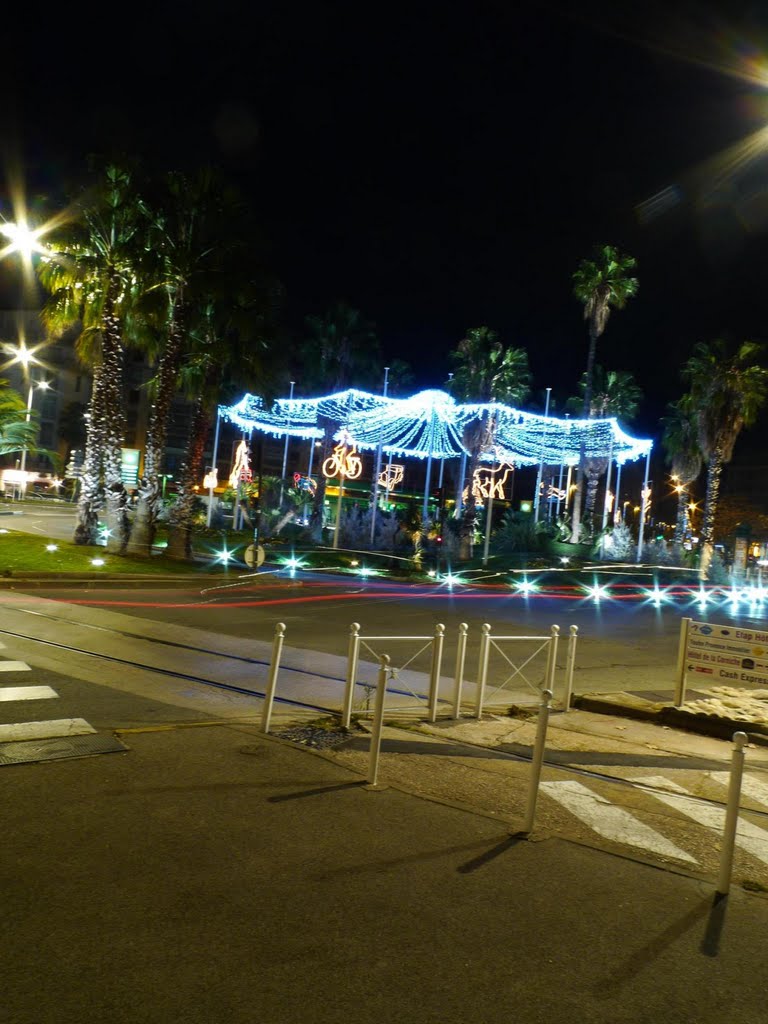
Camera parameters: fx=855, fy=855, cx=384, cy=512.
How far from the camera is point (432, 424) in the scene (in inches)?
1296

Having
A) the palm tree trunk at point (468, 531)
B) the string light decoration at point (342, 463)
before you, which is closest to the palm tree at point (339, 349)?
the string light decoration at point (342, 463)

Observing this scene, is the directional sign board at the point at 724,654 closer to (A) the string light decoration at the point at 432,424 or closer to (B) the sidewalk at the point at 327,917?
(B) the sidewalk at the point at 327,917

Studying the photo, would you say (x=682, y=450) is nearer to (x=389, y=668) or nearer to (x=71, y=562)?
(x=71, y=562)

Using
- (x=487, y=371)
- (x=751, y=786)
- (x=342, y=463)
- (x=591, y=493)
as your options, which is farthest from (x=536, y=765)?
(x=591, y=493)

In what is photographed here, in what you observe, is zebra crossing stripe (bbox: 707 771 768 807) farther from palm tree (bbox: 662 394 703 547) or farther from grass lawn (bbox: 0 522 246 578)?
palm tree (bbox: 662 394 703 547)

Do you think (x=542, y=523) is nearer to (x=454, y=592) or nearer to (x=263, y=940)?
(x=454, y=592)

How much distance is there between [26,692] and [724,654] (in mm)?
7966

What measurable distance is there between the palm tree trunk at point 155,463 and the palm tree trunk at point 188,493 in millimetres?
834

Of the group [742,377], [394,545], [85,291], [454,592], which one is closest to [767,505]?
[742,377]

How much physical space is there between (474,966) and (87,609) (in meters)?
13.6

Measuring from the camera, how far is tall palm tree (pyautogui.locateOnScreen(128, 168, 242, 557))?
23984 millimetres

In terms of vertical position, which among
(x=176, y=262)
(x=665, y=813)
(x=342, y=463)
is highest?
(x=176, y=262)

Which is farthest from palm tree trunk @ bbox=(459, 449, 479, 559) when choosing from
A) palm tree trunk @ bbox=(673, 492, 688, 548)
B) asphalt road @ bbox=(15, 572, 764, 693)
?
palm tree trunk @ bbox=(673, 492, 688, 548)

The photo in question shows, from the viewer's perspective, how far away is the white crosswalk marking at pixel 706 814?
20.1ft
